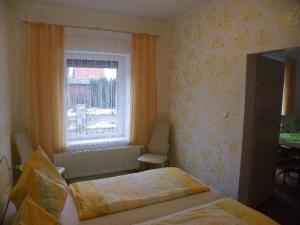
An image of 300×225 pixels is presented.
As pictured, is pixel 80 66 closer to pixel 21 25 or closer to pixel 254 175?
pixel 21 25

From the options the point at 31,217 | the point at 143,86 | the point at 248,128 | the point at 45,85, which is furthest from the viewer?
the point at 143,86

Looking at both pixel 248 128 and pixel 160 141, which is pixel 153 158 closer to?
pixel 160 141

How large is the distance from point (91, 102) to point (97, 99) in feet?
0.36

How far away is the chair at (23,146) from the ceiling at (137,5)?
1.87 m

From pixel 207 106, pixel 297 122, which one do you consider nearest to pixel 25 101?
pixel 207 106

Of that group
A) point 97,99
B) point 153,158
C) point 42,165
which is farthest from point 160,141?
point 42,165

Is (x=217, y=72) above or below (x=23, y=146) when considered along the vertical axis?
above

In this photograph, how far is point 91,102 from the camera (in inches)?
149

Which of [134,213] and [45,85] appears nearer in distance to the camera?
[134,213]

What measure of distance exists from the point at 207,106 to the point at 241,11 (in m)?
1.30

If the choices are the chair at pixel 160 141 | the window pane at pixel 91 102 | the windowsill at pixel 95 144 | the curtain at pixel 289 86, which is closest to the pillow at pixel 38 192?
the windowsill at pixel 95 144

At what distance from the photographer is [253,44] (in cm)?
258

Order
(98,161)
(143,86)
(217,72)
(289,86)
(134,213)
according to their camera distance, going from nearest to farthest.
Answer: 1. (134,213)
2. (217,72)
3. (98,161)
4. (143,86)
5. (289,86)

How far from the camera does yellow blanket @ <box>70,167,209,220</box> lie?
1954mm
